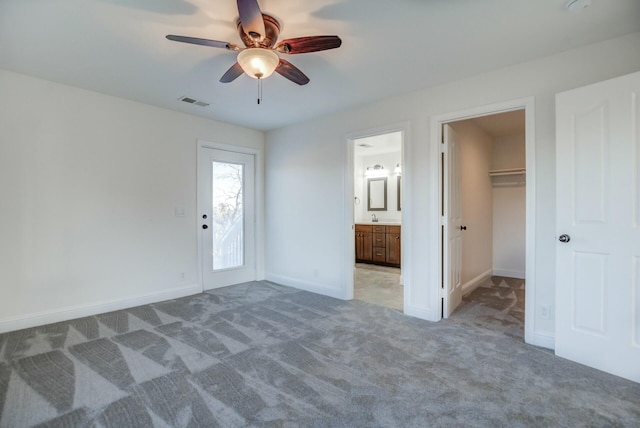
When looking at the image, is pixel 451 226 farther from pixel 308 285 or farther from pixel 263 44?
pixel 263 44

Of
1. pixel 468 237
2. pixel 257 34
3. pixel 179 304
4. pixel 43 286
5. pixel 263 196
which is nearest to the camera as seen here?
pixel 257 34

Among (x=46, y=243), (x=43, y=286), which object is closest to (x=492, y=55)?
(x=46, y=243)

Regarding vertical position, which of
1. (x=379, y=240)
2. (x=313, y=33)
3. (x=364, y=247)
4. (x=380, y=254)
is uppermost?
(x=313, y=33)

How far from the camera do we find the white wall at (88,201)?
2.98 meters

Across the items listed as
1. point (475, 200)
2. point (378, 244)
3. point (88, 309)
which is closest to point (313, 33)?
point (475, 200)

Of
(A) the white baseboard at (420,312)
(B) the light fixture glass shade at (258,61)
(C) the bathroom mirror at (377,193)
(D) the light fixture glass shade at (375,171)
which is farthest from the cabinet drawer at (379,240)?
(B) the light fixture glass shade at (258,61)

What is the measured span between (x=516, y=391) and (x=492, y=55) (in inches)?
102

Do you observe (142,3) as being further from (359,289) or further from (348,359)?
(359,289)

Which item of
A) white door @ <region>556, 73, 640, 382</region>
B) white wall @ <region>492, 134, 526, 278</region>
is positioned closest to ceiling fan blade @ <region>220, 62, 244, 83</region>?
white door @ <region>556, 73, 640, 382</region>

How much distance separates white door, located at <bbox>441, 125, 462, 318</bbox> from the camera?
3.29m

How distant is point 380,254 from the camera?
6215mm

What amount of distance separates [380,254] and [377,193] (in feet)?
5.01

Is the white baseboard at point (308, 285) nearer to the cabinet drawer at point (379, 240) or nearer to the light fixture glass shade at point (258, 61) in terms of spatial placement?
the cabinet drawer at point (379, 240)

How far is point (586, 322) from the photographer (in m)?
2.30
